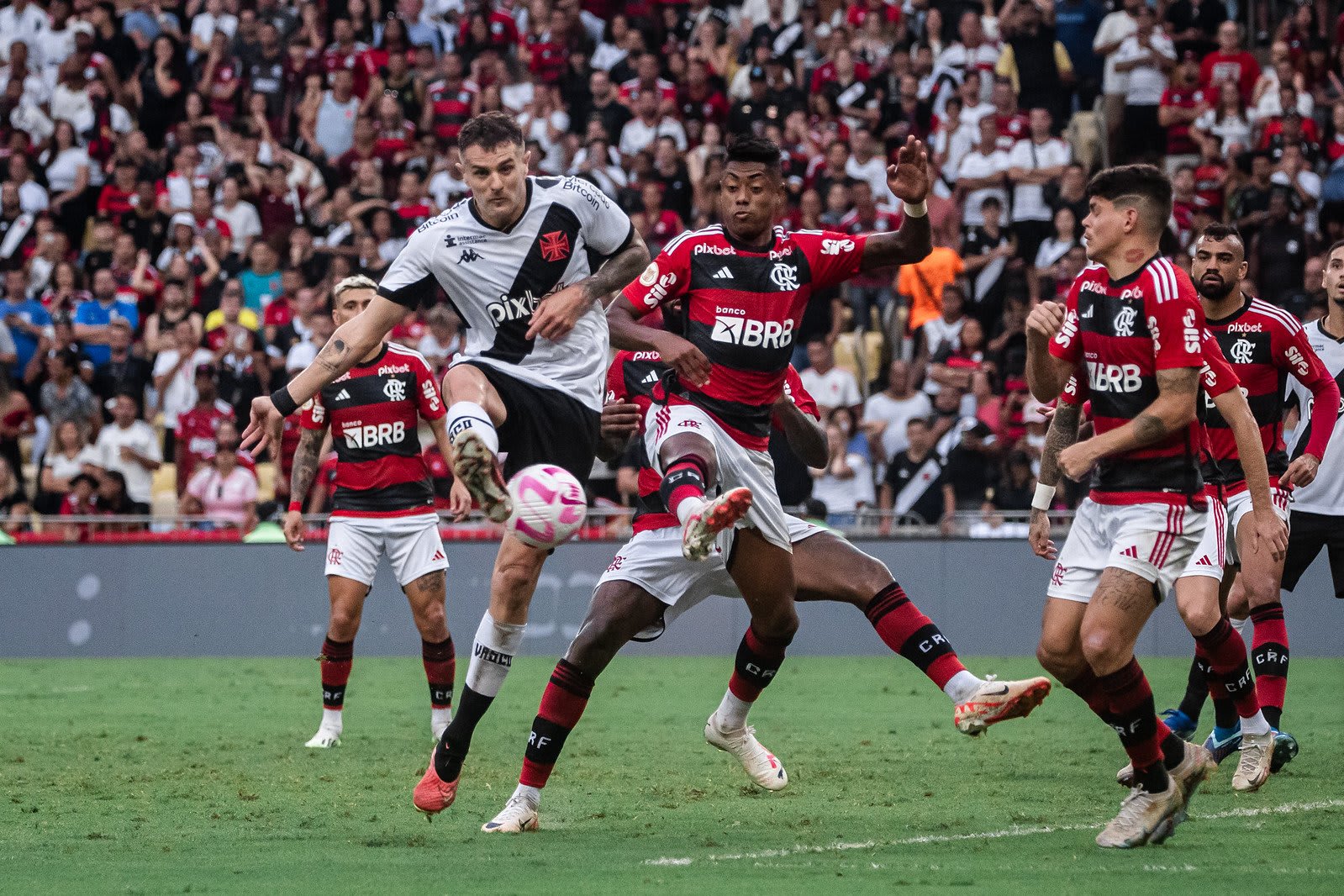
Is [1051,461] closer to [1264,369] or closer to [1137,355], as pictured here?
[1137,355]

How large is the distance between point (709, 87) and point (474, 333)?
558 inches

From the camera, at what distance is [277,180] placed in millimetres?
21266

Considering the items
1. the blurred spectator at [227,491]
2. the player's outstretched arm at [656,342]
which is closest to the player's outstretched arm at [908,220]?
the player's outstretched arm at [656,342]

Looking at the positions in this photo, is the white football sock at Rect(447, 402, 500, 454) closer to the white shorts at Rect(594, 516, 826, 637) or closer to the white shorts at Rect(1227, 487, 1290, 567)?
the white shorts at Rect(594, 516, 826, 637)

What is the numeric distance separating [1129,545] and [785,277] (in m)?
1.85

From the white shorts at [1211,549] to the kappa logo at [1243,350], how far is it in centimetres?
184

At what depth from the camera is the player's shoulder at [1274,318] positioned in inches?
356

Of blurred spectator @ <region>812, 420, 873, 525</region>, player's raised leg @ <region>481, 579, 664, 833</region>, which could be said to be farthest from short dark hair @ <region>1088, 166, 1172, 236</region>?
blurred spectator @ <region>812, 420, 873, 525</region>

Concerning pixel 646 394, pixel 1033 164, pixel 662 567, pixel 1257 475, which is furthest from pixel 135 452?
pixel 1257 475

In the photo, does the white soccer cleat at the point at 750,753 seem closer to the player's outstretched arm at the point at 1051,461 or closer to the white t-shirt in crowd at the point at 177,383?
the player's outstretched arm at the point at 1051,461

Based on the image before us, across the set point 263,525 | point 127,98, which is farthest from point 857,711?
point 127,98

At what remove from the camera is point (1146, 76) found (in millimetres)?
20172

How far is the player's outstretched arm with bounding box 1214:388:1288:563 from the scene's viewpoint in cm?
710

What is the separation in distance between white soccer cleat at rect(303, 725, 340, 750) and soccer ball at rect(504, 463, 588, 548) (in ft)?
13.0
